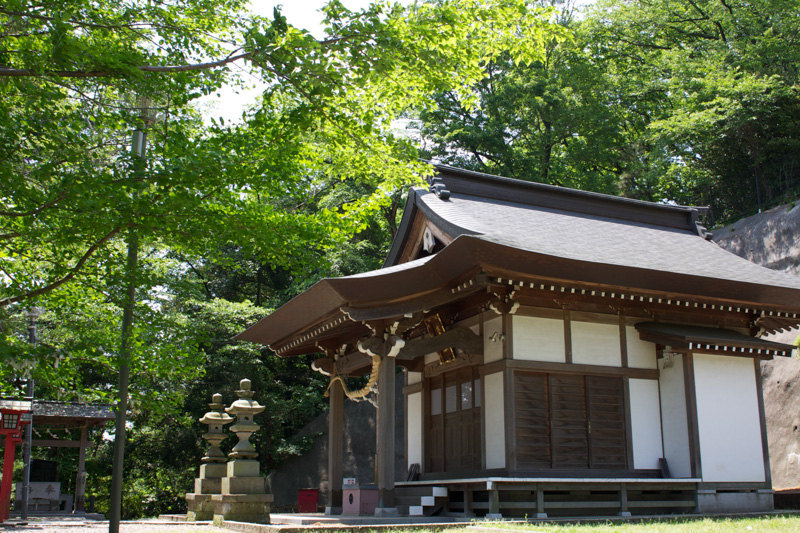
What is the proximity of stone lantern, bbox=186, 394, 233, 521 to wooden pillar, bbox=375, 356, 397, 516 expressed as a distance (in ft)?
11.8

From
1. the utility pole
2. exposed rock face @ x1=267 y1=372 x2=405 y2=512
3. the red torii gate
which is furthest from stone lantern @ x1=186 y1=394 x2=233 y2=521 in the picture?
exposed rock face @ x1=267 y1=372 x2=405 y2=512

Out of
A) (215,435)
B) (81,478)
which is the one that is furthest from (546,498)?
(81,478)

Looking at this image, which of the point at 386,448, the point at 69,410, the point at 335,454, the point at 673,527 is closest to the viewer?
the point at 673,527

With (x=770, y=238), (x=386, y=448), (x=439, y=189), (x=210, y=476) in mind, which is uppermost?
(x=770, y=238)

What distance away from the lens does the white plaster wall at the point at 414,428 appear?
43.3 ft

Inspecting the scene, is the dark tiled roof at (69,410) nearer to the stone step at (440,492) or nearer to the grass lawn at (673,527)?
the stone step at (440,492)

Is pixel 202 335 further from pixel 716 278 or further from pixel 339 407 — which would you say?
pixel 716 278

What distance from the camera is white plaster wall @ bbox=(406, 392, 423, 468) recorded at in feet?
43.3

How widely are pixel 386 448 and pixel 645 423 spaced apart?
465 cm

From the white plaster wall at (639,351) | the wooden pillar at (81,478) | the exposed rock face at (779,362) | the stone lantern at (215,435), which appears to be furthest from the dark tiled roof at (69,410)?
the exposed rock face at (779,362)

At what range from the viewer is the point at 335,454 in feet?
43.9

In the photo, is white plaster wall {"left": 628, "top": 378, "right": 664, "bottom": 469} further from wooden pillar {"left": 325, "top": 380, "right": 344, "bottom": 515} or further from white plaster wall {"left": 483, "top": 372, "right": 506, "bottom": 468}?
wooden pillar {"left": 325, "top": 380, "right": 344, "bottom": 515}

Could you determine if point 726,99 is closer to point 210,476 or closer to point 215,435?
point 215,435

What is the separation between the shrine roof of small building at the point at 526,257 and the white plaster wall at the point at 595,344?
1.08 meters
